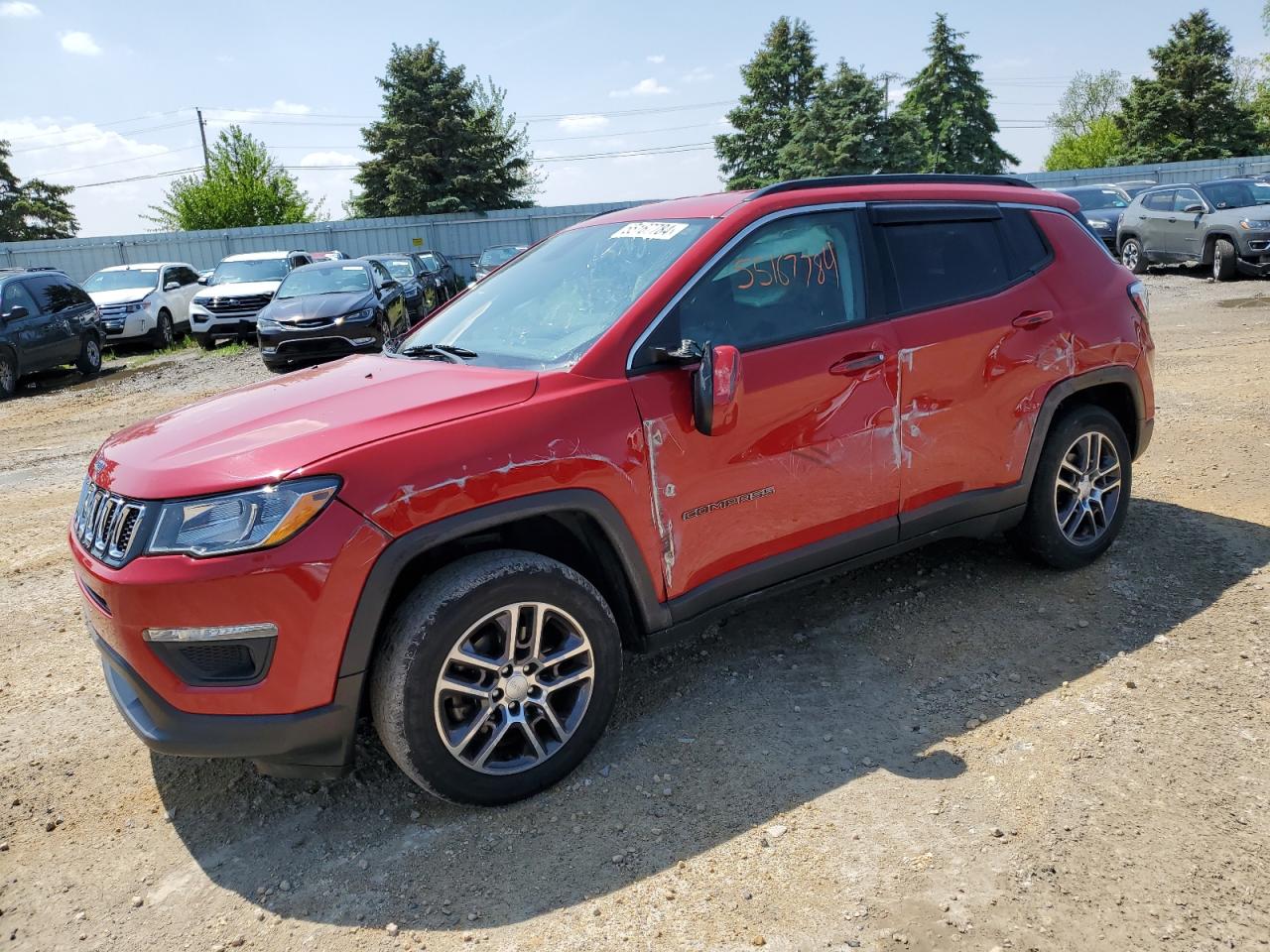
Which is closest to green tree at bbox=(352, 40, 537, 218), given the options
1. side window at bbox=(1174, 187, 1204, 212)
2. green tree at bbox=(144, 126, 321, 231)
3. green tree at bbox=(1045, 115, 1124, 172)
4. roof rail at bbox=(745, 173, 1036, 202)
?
green tree at bbox=(144, 126, 321, 231)

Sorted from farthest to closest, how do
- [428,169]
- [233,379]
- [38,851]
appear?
[428,169]
[233,379]
[38,851]

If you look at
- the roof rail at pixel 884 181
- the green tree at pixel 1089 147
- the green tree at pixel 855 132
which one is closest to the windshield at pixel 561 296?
the roof rail at pixel 884 181

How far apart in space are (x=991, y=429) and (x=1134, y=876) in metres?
1.97

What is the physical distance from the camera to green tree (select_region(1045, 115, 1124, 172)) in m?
69.6

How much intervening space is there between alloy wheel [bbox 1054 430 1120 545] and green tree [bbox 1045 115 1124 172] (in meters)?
72.0

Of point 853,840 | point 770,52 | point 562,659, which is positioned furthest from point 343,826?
point 770,52

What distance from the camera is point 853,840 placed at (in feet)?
9.30

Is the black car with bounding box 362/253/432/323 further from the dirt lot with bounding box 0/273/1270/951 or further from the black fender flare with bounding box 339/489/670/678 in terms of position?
the black fender flare with bounding box 339/489/670/678

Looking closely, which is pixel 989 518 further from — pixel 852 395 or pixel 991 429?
pixel 852 395

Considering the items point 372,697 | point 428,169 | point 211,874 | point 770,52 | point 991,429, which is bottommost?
point 211,874

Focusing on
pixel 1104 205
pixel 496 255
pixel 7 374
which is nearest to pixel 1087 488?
pixel 7 374

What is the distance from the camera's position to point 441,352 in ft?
12.3

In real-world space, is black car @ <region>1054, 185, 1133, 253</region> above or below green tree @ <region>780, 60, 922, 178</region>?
below

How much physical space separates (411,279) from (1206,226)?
14.1m
